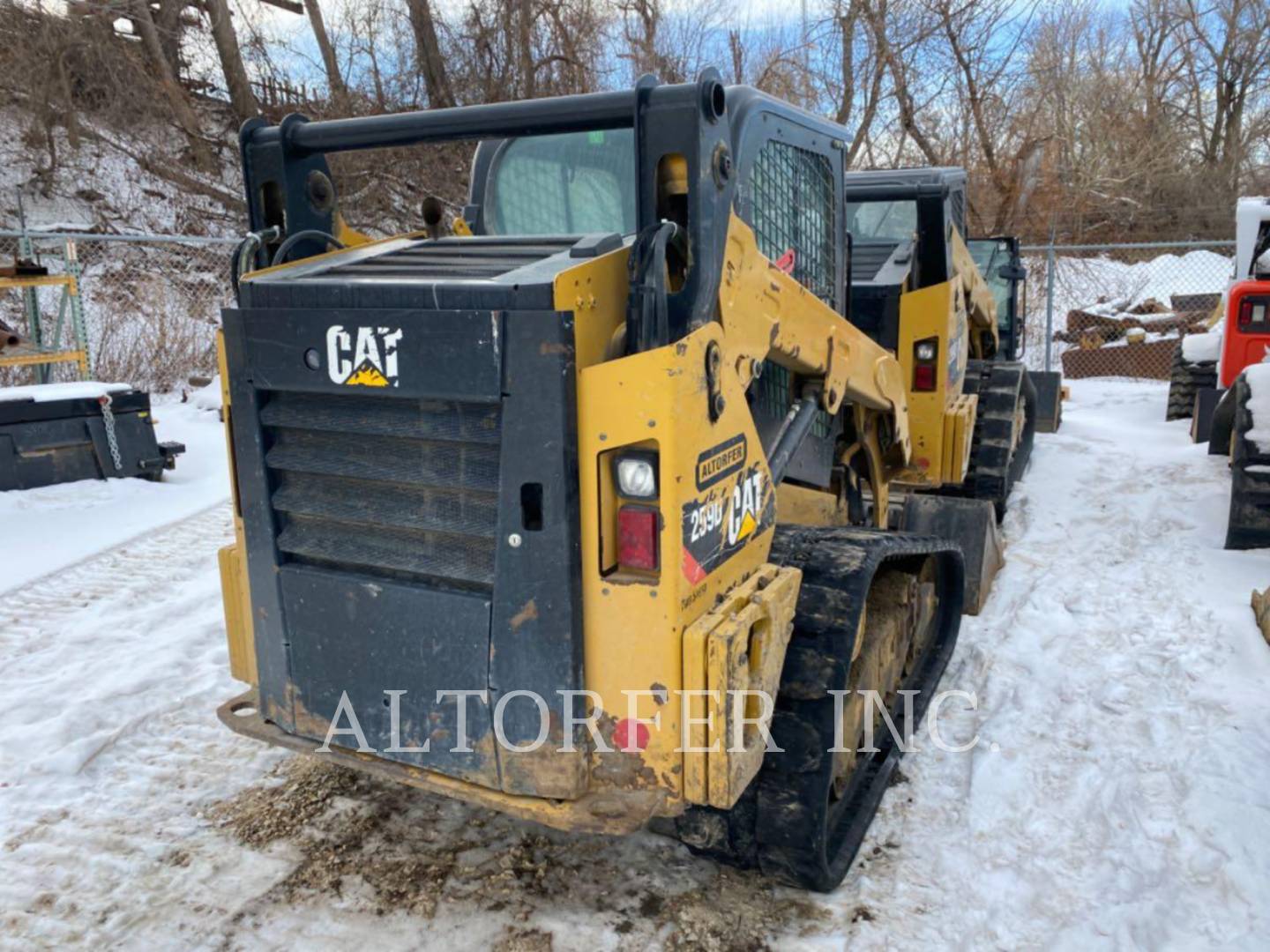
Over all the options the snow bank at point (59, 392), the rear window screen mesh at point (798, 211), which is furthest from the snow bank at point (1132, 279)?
the rear window screen mesh at point (798, 211)

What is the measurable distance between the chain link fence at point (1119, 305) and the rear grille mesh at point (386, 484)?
11011mm

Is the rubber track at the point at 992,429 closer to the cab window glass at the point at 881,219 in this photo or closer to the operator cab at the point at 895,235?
the operator cab at the point at 895,235

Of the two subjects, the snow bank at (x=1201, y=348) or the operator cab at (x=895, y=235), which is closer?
the operator cab at (x=895, y=235)

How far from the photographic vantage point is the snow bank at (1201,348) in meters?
9.45

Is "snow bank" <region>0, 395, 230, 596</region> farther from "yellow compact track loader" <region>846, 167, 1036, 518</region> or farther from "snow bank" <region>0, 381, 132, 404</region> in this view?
"yellow compact track loader" <region>846, 167, 1036, 518</region>

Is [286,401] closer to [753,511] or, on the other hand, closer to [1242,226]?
[753,511]

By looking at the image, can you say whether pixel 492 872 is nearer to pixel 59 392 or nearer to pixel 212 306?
pixel 59 392

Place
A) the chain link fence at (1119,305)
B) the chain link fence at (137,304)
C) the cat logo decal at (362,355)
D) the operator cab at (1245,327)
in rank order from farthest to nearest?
the chain link fence at (1119,305) < the chain link fence at (137,304) < the operator cab at (1245,327) < the cat logo decal at (362,355)

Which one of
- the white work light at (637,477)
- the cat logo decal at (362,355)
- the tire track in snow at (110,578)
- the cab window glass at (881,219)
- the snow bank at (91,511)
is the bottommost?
the tire track in snow at (110,578)

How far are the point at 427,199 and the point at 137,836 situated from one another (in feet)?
7.43

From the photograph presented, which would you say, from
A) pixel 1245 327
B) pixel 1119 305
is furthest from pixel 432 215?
pixel 1119 305

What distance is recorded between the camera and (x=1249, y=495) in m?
5.66

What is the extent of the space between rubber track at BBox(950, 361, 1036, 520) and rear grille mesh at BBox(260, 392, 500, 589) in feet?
15.0

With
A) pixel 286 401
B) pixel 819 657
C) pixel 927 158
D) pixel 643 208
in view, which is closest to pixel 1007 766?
pixel 819 657
